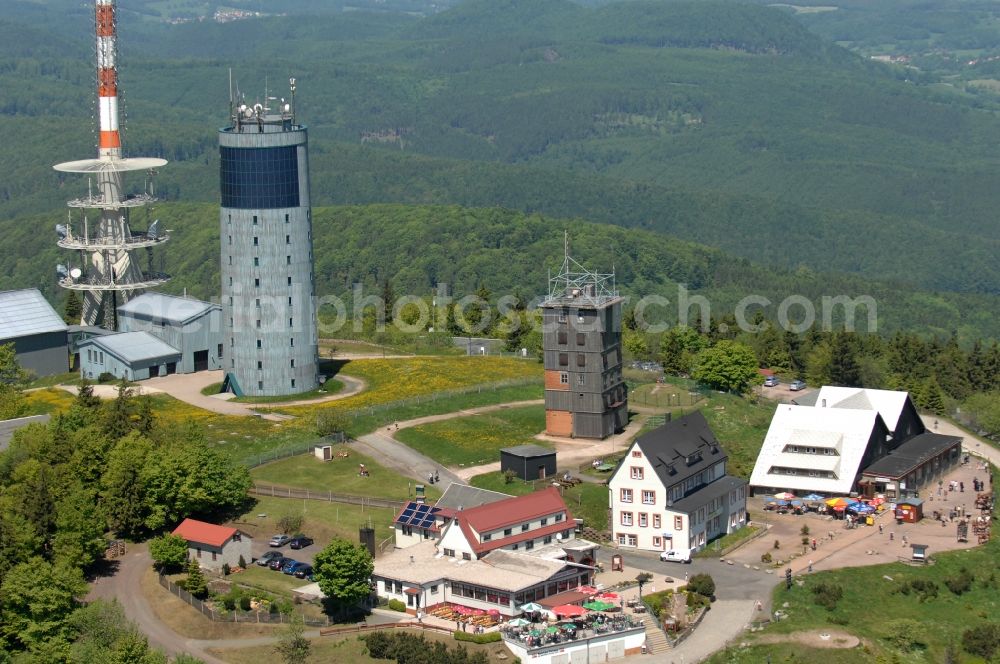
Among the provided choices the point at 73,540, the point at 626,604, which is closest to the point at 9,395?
the point at 73,540

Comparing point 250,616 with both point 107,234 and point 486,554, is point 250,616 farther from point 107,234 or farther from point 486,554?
point 107,234

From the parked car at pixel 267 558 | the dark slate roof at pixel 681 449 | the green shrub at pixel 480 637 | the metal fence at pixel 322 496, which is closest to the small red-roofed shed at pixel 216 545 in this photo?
the parked car at pixel 267 558

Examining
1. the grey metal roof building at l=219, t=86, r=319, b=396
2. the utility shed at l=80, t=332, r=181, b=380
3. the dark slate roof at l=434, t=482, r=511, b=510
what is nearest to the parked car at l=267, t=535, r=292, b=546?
the dark slate roof at l=434, t=482, r=511, b=510

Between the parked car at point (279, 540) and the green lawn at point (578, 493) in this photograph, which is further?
the green lawn at point (578, 493)

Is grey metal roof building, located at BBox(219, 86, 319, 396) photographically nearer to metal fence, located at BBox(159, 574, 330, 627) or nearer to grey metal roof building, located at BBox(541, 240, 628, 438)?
grey metal roof building, located at BBox(541, 240, 628, 438)

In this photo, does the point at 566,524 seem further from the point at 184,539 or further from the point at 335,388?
the point at 335,388

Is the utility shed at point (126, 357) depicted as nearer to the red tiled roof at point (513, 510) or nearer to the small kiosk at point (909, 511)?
the red tiled roof at point (513, 510)

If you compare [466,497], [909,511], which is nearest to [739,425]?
[909,511]
